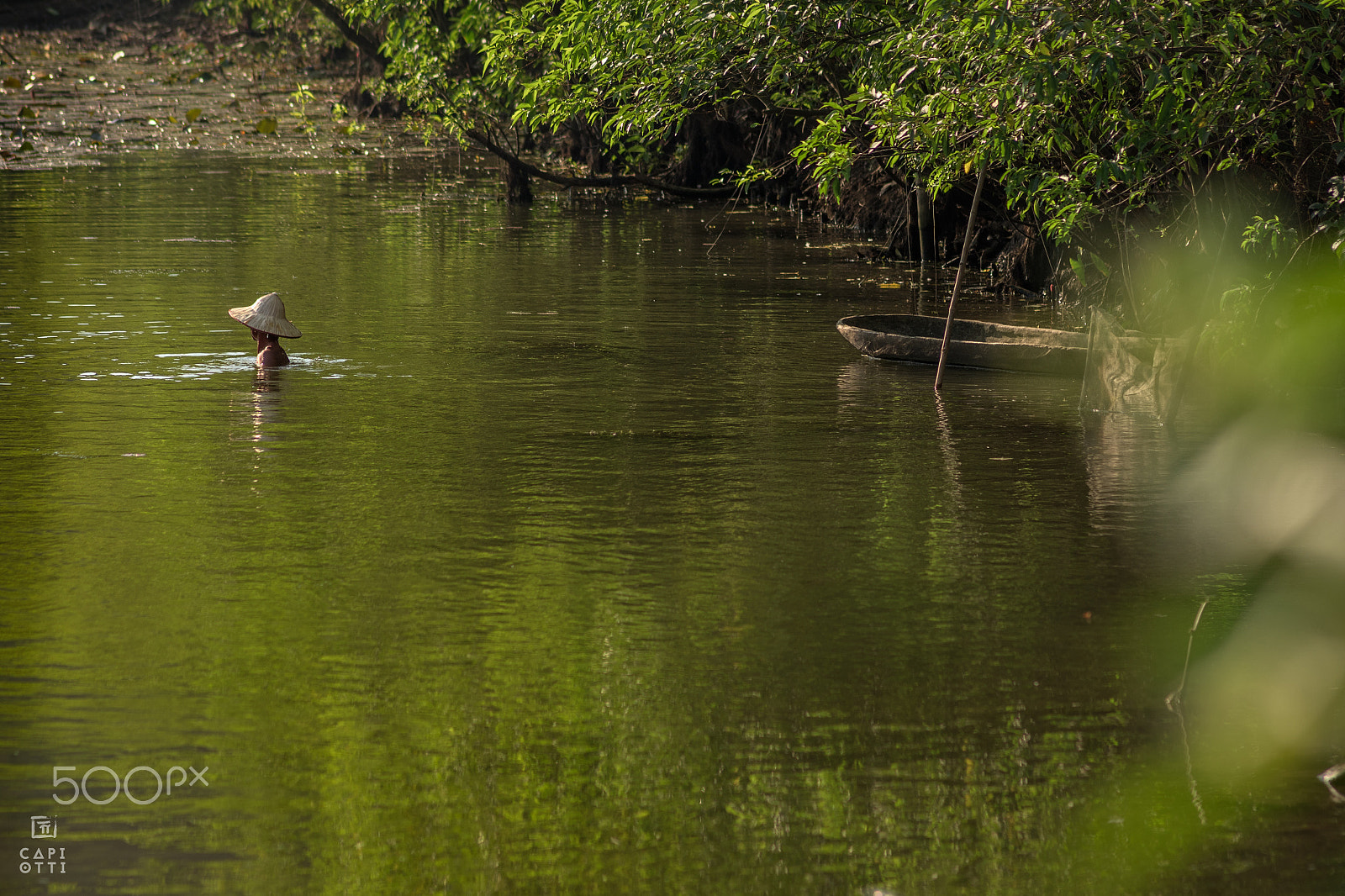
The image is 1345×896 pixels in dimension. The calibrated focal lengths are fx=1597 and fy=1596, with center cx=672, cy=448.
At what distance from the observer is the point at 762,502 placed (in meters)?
8.91

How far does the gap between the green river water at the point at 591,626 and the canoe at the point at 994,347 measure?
0.16 m

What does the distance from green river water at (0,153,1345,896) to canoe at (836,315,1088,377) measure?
0.16 metres

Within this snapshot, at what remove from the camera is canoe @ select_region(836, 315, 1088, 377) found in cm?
1271

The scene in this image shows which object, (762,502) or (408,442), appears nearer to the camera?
(762,502)

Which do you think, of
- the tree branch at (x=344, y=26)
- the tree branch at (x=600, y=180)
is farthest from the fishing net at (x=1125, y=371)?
the tree branch at (x=344, y=26)

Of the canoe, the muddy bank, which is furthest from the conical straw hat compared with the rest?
the muddy bank

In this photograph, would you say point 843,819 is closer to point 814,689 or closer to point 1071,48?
point 814,689

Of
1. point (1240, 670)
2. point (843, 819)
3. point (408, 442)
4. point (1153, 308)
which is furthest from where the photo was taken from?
point (1153, 308)

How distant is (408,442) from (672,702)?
445 centimetres

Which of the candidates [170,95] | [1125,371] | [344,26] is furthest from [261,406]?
[170,95]

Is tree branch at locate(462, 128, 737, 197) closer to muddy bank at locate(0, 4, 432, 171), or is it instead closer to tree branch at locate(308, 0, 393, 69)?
tree branch at locate(308, 0, 393, 69)

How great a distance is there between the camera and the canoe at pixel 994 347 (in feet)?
41.7

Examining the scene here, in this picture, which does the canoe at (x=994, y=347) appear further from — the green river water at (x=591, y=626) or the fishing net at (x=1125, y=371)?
the fishing net at (x=1125, y=371)

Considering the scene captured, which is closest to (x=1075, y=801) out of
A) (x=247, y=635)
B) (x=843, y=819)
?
(x=843, y=819)
